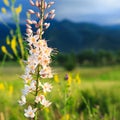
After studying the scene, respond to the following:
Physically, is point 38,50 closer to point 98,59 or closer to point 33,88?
point 33,88

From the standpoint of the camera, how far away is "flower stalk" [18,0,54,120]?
118 inches

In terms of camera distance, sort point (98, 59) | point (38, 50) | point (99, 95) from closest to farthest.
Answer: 1. point (38, 50)
2. point (99, 95)
3. point (98, 59)

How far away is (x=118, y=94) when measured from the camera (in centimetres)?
990

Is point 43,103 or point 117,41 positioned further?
point 117,41

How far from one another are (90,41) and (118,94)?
184571 millimetres

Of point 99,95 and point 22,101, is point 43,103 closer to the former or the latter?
point 22,101

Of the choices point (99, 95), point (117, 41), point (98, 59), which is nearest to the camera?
point (99, 95)

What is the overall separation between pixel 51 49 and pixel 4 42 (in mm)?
3349

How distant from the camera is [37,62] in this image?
9.81 feet

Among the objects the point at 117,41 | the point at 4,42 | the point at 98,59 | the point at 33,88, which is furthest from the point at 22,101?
the point at 117,41

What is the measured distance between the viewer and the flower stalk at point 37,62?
299cm

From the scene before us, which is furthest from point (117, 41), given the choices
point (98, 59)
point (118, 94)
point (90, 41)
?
point (118, 94)

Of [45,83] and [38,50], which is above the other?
[38,50]

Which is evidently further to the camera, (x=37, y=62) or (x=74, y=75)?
(x=74, y=75)
